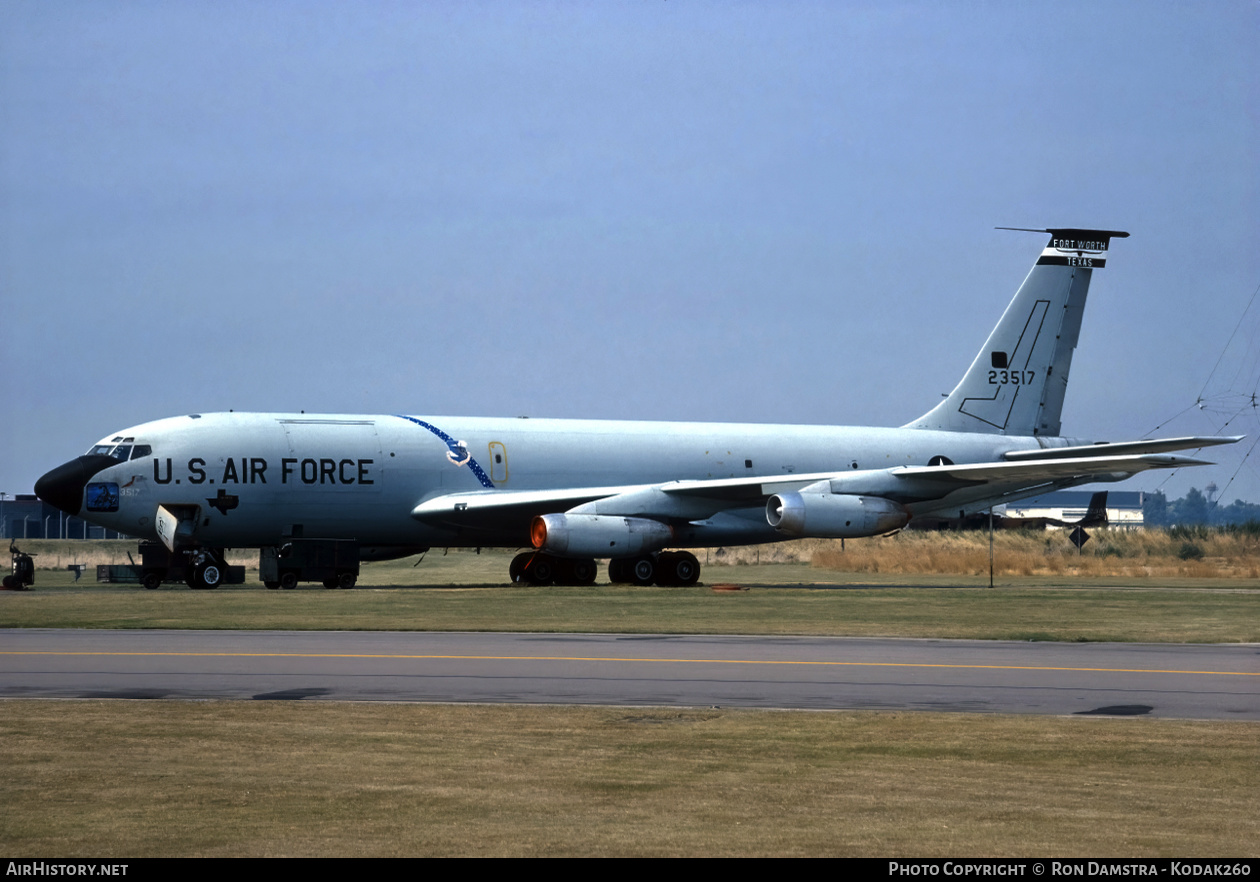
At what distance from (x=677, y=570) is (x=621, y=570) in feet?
5.34

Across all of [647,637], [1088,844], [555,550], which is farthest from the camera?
[555,550]

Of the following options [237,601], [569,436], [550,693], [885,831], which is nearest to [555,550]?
[569,436]

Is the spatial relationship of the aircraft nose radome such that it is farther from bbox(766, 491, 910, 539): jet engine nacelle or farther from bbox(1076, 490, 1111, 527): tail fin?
bbox(1076, 490, 1111, 527): tail fin

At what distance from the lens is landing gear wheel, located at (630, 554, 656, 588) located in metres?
39.3

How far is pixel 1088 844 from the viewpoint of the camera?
25.8 feet

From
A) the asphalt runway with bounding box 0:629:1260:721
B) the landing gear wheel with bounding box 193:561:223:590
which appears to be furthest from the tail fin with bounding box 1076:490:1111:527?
the asphalt runway with bounding box 0:629:1260:721

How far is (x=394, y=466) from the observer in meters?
37.5

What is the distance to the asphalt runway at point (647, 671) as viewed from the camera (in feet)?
47.0

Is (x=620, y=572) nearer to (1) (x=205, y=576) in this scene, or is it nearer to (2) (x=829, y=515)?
(2) (x=829, y=515)

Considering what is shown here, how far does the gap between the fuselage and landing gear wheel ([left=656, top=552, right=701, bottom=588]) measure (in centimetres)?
55

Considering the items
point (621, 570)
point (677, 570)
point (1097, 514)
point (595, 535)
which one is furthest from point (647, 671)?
point (1097, 514)

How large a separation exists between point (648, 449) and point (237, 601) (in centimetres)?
1494

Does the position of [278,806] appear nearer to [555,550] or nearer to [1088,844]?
[1088,844]

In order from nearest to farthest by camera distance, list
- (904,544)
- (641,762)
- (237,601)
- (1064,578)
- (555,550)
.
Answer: (641,762), (237,601), (555,550), (1064,578), (904,544)
